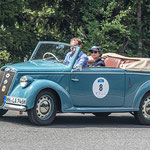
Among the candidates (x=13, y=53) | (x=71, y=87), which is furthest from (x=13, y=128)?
(x=13, y=53)

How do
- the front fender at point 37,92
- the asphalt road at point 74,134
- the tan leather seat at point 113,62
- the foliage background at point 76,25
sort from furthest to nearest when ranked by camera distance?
the foliage background at point 76,25
the tan leather seat at point 113,62
the front fender at point 37,92
the asphalt road at point 74,134

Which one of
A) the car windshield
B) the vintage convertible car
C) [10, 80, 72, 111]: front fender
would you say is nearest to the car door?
the vintage convertible car

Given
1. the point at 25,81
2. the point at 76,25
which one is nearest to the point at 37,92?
the point at 25,81

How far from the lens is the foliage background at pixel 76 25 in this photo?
17.5 meters

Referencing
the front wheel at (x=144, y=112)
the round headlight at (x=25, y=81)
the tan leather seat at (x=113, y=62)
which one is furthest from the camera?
the tan leather seat at (x=113, y=62)

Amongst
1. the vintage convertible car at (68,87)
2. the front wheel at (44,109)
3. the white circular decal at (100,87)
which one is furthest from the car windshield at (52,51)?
the front wheel at (44,109)

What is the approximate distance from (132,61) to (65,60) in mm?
1498

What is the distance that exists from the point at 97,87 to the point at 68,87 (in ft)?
1.96

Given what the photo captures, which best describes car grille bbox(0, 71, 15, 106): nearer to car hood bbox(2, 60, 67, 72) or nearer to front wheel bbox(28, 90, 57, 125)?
car hood bbox(2, 60, 67, 72)

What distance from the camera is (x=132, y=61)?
990 cm

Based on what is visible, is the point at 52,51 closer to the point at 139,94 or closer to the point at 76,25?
the point at 139,94

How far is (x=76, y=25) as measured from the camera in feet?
66.5

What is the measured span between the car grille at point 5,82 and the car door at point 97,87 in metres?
1.14

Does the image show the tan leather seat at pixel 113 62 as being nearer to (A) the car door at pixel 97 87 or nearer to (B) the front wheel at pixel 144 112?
(A) the car door at pixel 97 87
